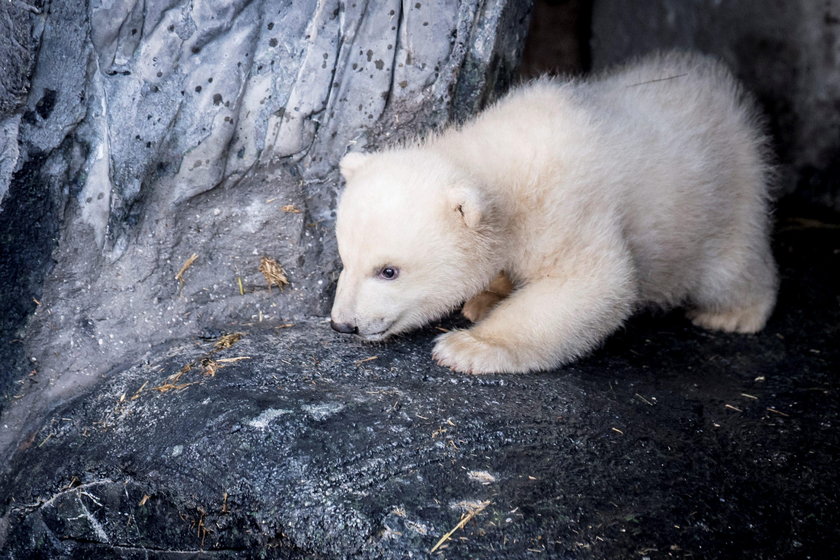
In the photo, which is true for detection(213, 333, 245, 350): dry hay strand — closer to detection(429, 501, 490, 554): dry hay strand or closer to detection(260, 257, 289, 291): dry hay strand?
detection(260, 257, 289, 291): dry hay strand

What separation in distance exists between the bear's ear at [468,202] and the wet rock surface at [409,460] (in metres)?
0.79

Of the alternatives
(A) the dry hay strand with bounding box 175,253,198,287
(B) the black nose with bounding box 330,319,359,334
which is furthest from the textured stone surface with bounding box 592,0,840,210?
(A) the dry hay strand with bounding box 175,253,198,287

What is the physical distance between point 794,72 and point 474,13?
314 centimetres

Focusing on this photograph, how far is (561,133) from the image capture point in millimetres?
4379

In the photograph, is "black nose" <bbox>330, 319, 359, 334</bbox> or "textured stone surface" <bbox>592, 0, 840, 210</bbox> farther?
"textured stone surface" <bbox>592, 0, 840, 210</bbox>

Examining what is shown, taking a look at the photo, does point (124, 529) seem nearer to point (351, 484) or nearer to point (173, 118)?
point (351, 484)

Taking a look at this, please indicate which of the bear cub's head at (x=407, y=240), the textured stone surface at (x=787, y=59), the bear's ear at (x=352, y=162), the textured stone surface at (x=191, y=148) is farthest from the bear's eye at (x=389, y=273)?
the textured stone surface at (x=787, y=59)

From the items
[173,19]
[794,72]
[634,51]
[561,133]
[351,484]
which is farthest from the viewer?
[634,51]

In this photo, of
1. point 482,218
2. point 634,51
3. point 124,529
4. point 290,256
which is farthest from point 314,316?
Result: point 634,51

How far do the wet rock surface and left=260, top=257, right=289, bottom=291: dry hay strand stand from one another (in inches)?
10.9

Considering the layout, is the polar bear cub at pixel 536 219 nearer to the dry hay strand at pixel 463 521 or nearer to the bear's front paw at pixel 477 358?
the bear's front paw at pixel 477 358

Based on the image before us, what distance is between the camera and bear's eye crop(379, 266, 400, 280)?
4137 mm

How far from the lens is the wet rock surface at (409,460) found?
10.6ft

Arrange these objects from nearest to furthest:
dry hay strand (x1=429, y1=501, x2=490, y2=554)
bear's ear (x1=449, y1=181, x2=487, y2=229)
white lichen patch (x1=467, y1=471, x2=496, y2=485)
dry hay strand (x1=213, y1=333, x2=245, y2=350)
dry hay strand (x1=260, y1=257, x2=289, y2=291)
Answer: dry hay strand (x1=429, y1=501, x2=490, y2=554) → white lichen patch (x1=467, y1=471, x2=496, y2=485) → bear's ear (x1=449, y1=181, x2=487, y2=229) → dry hay strand (x1=213, y1=333, x2=245, y2=350) → dry hay strand (x1=260, y1=257, x2=289, y2=291)
